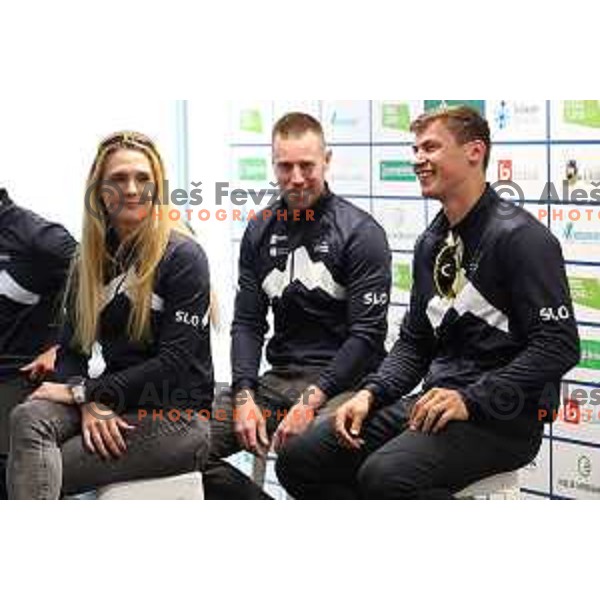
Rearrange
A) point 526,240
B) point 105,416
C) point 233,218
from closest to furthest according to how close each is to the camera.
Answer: point 526,240, point 105,416, point 233,218

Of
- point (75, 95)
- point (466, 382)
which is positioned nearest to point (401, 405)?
point (466, 382)

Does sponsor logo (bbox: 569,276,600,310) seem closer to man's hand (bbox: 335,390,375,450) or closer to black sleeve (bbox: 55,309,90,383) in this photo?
man's hand (bbox: 335,390,375,450)

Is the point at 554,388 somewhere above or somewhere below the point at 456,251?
below

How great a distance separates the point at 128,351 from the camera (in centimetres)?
256

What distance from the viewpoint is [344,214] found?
265 centimetres

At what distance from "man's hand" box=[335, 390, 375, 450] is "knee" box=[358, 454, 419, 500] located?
0.32 feet

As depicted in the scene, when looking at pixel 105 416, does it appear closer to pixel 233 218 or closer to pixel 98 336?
pixel 98 336

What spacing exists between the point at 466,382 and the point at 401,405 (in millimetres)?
172

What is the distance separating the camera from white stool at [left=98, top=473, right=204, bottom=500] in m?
2.51

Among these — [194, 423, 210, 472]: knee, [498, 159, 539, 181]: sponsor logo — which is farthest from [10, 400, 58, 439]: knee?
[498, 159, 539, 181]: sponsor logo

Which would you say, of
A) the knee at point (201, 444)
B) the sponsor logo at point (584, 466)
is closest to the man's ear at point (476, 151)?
the sponsor logo at point (584, 466)

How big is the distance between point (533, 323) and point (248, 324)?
68 centimetres

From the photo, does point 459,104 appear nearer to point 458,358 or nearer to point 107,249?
point 458,358

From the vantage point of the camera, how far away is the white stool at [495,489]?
2.38m
